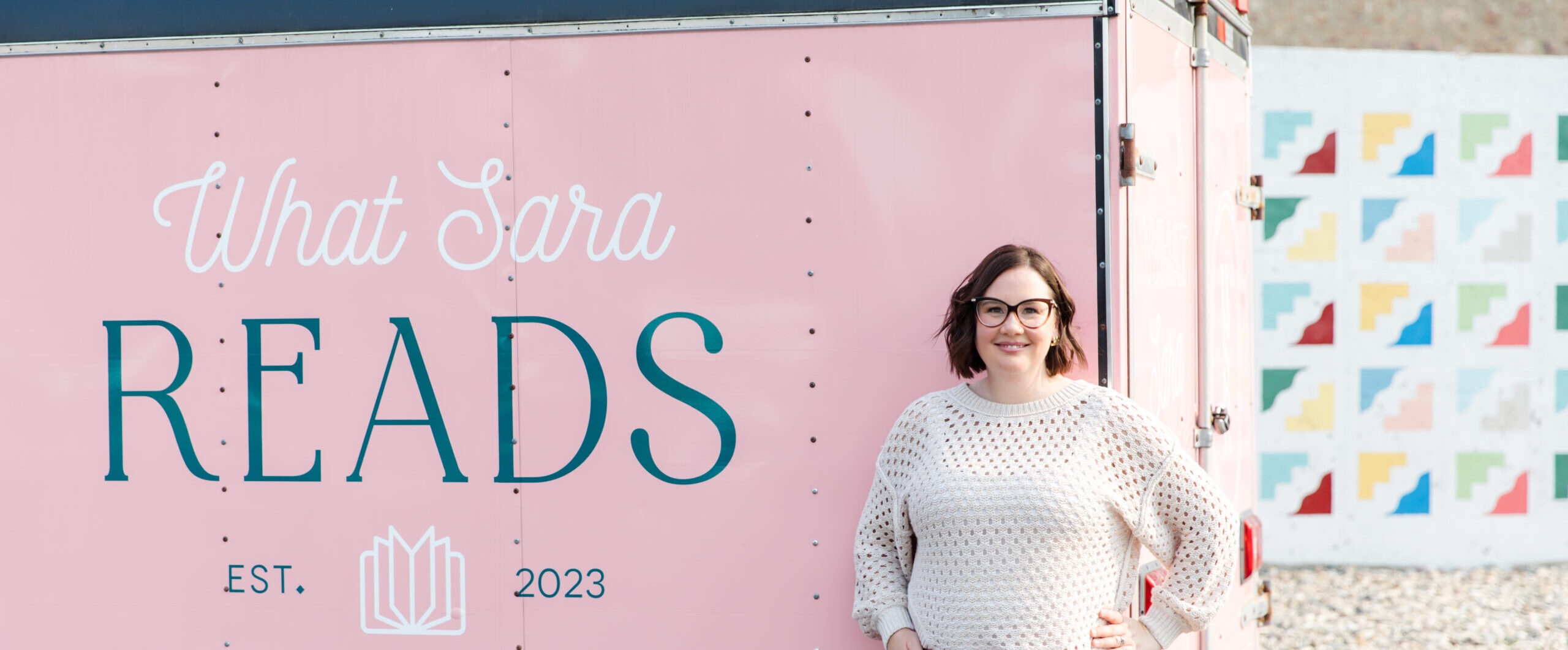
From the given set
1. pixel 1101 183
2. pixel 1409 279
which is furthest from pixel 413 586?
pixel 1409 279

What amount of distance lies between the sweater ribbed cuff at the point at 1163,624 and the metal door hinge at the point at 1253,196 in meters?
1.26

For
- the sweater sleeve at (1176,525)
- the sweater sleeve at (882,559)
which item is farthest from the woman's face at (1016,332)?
the sweater sleeve at (882,559)

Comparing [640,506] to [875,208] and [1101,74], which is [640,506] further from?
[1101,74]

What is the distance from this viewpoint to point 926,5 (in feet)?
A: 7.03

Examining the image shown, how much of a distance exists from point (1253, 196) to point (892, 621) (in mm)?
1596

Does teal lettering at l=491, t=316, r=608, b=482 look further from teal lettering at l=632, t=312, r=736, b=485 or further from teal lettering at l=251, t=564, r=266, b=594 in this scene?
teal lettering at l=251, t=564, r=266, b=594

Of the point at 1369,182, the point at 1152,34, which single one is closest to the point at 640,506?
the point at 1152,34

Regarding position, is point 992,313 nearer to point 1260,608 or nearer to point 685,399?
point 685,399

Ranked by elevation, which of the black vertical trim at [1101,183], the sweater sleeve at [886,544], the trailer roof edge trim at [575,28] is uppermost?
the trailer roof edge trim at [575,28]

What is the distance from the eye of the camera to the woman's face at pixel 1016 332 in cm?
191

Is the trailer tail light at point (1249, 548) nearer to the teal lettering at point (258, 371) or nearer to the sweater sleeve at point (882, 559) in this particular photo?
the sweater sleeve at point (882, 559)

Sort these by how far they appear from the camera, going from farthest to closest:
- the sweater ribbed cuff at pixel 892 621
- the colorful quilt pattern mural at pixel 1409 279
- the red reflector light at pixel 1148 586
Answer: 1. the colorful quilt pattern mural at pixel 1409 279
2. the red reflector light at pixel 1148 586
3. the sweater ribbed cuff at pixel 892 621

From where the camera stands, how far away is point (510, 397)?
226cm

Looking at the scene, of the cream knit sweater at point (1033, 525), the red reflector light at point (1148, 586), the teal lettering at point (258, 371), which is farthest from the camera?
the teal lettering at point (258, 371)
